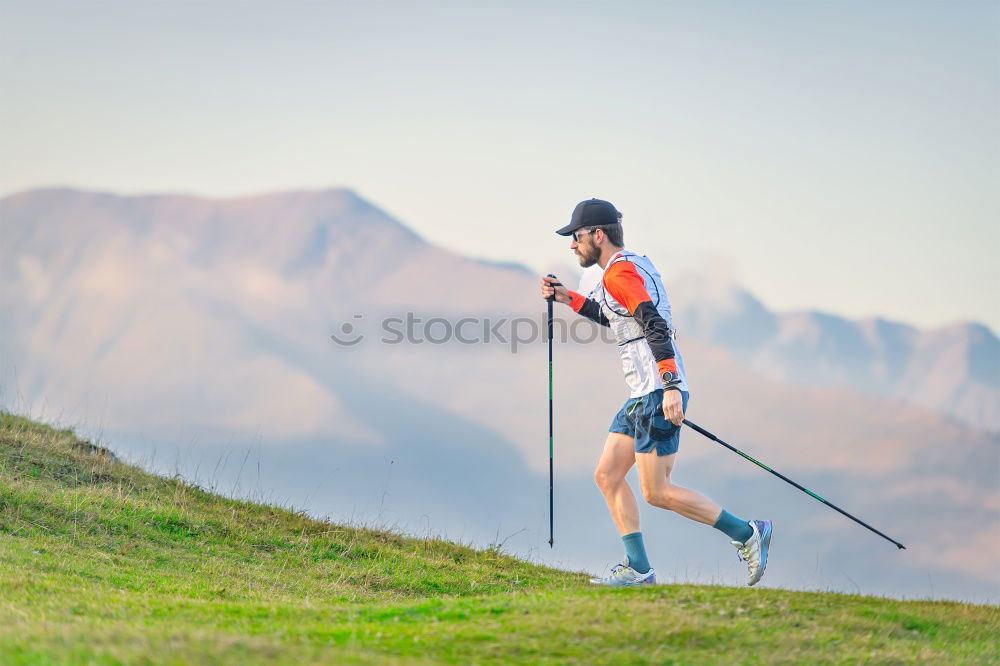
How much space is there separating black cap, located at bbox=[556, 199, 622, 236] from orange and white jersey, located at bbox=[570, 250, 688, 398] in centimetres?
34

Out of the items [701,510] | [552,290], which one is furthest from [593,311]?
[701,510]

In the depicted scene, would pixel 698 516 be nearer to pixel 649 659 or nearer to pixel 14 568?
pixel 649 659

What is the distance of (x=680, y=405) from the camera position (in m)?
8.37

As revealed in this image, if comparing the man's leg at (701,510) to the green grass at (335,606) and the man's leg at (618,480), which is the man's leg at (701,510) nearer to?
the man's leg at (618,480)

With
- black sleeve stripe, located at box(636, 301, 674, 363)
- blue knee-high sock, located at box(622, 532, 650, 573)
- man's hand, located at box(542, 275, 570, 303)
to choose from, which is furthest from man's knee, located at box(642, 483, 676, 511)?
man's hand, located at box(542, 275, 570, 303)

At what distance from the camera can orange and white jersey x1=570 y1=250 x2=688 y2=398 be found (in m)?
8.57

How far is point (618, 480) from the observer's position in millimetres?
8938

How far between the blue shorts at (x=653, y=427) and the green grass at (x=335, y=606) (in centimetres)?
121

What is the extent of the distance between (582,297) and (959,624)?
4311 millimetres

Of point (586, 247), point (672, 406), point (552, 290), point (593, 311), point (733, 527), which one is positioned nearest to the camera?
point (672, 406)

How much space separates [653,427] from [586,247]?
1.76 m

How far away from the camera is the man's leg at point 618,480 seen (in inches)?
348

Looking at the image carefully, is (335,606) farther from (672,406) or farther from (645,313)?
(645,313)

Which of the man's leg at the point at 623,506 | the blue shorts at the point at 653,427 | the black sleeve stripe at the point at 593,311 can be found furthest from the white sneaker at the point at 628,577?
the black sleeve stripe at the point at 593,311
